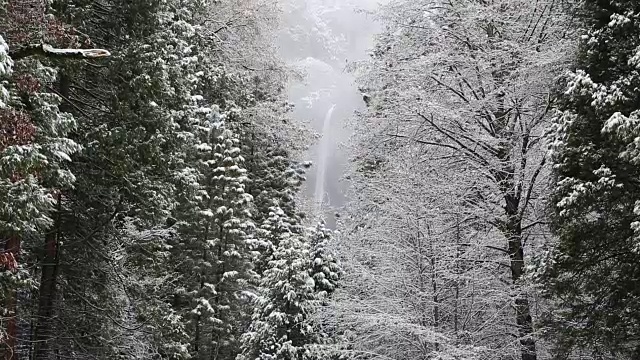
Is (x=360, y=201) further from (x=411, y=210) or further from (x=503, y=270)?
(x=503, y=270)

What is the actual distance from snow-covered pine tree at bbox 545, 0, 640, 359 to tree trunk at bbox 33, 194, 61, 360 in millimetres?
5937

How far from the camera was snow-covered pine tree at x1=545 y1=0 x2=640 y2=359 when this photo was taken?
5656 millimetres

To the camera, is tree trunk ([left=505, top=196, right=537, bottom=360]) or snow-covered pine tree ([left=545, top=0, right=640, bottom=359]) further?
tree trunk ([left=505, top=196, right=537, bottom=360])

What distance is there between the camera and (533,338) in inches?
285

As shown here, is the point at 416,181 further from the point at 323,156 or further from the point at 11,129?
the point at 323,156

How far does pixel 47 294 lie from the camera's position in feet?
24.7

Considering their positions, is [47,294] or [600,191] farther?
[47,294]

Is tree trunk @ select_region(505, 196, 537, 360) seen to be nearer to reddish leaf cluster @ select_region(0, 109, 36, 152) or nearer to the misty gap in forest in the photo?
the misty gap in forest

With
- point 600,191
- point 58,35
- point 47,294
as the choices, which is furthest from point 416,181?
point 47,294

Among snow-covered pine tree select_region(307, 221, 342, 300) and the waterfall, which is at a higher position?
the waterfall

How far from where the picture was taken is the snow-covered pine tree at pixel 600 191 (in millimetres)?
5656

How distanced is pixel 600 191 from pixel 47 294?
656 centimetres

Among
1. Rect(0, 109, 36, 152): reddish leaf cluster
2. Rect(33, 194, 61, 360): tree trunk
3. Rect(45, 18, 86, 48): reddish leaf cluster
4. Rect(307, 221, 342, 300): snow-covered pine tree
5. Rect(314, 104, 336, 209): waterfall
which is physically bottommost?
Rect(33, 194, 61, 360): tree trunk

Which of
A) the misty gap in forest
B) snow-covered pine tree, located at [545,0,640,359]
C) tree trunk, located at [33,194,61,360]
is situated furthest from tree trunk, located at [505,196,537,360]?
tree trunk, located at [33,194,61,360]
